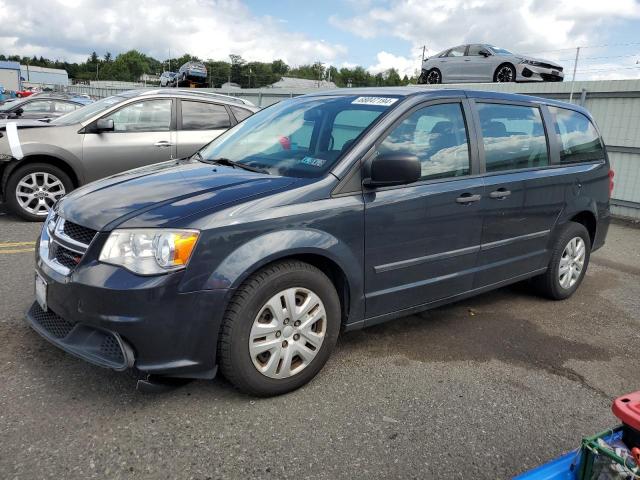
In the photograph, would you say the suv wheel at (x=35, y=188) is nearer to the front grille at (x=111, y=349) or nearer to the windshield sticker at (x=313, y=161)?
the windshield sticker at (x=313, y=161)

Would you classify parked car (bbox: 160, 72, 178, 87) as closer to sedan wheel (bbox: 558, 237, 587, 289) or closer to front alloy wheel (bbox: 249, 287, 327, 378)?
sedan wheel (bbox: 558, 237, 587, 289)

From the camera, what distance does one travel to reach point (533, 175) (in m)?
4.19

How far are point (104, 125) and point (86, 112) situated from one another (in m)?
0.64

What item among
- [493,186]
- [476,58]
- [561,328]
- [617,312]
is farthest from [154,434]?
[476,58]

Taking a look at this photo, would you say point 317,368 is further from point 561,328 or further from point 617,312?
point 617,312

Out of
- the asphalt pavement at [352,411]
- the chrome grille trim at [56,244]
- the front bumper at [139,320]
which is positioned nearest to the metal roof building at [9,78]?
the asphalt pavement at [352,411]

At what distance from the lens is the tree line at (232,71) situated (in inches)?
2758

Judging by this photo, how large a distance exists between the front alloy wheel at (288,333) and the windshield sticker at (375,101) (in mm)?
1368

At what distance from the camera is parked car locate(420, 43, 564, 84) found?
15250 millimetres

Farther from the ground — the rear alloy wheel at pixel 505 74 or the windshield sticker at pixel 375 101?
the rear alloy wheel at pixel 505 74

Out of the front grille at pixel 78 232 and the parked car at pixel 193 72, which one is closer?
the front grille at pixel 78 232

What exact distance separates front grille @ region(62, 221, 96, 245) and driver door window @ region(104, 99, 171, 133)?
4.50m

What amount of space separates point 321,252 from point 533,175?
85.0 inches

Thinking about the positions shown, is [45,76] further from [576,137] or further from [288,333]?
[288,333]
